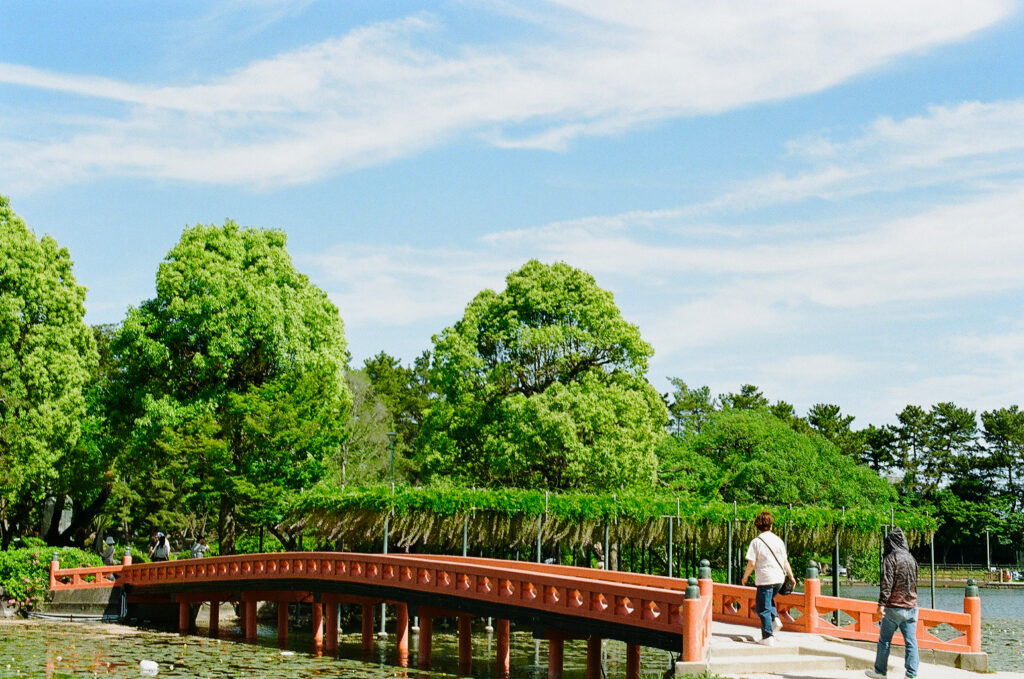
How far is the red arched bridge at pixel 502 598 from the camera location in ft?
59.4

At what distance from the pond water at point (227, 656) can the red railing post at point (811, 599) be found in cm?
653

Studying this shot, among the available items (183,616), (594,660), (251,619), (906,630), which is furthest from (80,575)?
(906,630)

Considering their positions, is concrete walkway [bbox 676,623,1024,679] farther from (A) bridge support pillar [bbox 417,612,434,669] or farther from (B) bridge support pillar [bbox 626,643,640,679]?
(A) bridge support pillar [bbox 417,612,434,669]

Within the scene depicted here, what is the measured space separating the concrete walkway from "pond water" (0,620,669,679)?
7.80 metres

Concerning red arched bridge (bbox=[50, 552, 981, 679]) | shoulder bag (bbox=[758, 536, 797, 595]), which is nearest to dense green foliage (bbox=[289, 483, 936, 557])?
red arched bridge (bbox=[50, 552, 981, 679])

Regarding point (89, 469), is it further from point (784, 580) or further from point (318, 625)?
point (784, 580)

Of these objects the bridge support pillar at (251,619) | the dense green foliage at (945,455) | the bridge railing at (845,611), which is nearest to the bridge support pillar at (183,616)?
the bridge support pillar at (251,619)

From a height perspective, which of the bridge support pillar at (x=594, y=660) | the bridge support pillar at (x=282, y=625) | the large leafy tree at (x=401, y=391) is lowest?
the bridge support pillar at (x=282, y=625)

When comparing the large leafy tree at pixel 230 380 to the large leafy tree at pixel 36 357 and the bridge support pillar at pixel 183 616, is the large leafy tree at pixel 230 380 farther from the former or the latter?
the bridge support pillar at pixel 183 616

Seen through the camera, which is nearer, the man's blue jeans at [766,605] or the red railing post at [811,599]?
the man's blue jeans at [766,605]

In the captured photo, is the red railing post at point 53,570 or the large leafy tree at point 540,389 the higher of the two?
the large leafy tree at point 540,389

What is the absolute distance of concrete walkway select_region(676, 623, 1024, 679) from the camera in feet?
53.1

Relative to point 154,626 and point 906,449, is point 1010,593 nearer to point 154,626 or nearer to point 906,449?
point 906,449

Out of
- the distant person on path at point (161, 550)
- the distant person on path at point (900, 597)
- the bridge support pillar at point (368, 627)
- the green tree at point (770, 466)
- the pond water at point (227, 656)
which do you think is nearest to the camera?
the distant person on path at point (900, 597)
